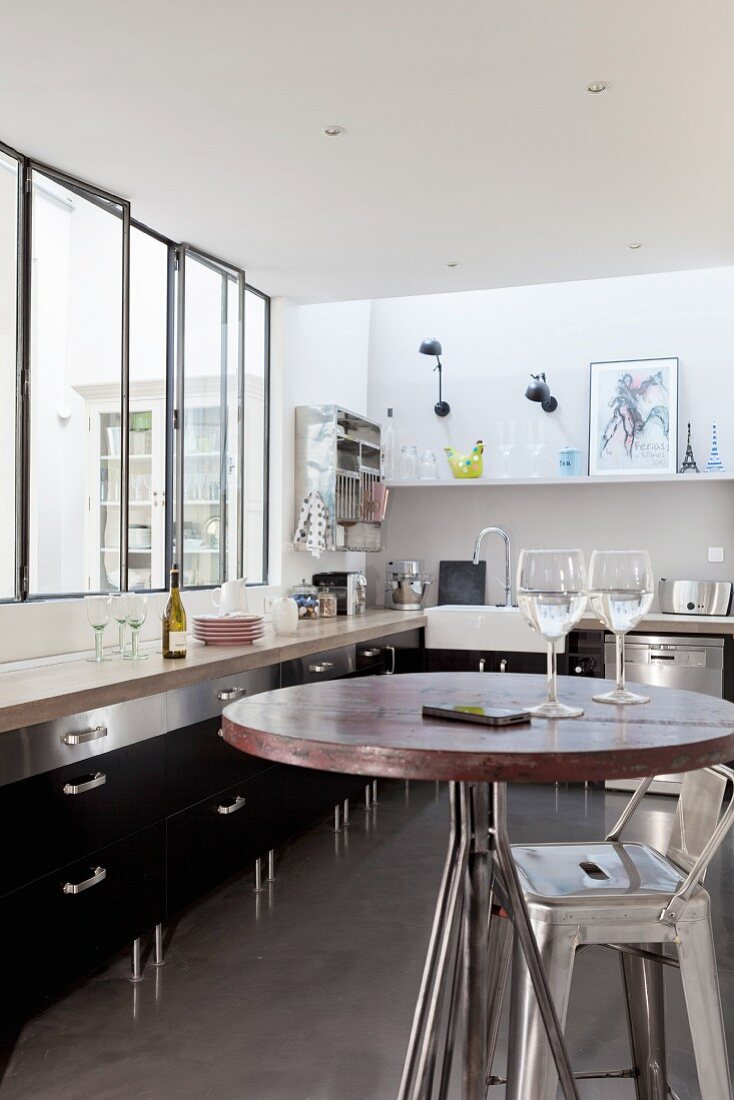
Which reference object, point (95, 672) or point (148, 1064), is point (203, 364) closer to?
point (95, 672)

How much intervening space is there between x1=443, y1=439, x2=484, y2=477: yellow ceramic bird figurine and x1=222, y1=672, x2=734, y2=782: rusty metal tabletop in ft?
13.0

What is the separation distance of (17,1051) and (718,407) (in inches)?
180

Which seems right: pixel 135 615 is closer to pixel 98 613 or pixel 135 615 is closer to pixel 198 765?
pixel 98 613

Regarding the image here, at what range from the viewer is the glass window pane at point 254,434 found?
15.6 ft

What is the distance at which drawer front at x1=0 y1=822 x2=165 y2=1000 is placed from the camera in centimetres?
202

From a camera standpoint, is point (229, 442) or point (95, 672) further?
point (229, 442)

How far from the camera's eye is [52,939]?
6.95ft

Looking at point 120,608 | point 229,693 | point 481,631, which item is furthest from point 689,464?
point 120,608

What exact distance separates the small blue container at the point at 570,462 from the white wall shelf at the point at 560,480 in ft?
0.22

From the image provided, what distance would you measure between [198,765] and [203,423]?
1.98 m

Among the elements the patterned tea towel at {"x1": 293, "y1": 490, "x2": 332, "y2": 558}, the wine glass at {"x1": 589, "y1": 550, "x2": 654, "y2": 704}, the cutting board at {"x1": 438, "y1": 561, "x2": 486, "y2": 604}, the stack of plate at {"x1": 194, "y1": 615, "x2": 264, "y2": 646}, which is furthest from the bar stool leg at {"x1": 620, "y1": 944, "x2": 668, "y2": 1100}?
the cutting board at {"x1": 438, "y1": 561, "x2": 486, "y2": 604}

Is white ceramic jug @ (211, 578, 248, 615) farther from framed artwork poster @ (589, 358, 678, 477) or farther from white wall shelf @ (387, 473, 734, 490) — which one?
framed artwork poster @ (589, 358, 678, 477)

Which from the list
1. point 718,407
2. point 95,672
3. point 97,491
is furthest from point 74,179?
point 718,407

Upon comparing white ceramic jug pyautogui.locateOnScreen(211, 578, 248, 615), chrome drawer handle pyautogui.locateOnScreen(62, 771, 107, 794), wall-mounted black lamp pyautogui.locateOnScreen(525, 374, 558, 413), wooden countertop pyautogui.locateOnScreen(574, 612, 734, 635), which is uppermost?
wall-mounted black lamp pyautogui.locateOnScreen(525, 374, 558, 413)
